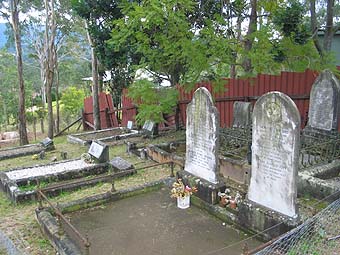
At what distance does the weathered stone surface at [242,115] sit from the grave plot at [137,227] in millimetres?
4144

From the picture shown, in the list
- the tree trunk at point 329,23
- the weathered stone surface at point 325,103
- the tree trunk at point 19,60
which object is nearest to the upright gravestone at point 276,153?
the weathered stone surface at point 325,103

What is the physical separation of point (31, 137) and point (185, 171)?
60.0 feet

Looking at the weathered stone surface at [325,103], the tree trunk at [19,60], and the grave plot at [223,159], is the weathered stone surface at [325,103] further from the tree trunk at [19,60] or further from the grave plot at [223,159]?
the tree trunk at [19,60]

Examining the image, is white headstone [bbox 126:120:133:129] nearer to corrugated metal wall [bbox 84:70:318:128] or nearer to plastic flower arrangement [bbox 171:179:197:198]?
corrugated metal wall [bbox 84:70:318:128]

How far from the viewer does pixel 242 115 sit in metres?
10.5

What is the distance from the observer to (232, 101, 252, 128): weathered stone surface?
10.3m

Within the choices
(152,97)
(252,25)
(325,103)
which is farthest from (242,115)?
(152,97)

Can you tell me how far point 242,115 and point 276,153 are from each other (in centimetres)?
522

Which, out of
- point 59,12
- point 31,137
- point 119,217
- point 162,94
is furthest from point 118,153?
point 59,12

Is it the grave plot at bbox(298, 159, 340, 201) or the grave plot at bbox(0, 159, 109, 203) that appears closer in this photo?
the grave plot at bbox(298, 159, 340, 201)

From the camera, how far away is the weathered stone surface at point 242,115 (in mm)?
10297

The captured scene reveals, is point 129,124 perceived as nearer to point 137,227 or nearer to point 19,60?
point 19,60

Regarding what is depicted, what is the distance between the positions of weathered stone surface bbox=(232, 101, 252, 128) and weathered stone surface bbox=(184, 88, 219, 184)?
3525mm

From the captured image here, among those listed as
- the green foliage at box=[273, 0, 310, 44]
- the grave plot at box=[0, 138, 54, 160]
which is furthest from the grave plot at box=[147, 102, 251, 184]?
the grave plot at box=[0, 138, 54, 160]
